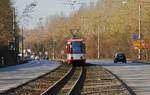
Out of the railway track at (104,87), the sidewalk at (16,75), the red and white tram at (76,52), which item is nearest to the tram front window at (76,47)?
the red and white tram at (76,52)

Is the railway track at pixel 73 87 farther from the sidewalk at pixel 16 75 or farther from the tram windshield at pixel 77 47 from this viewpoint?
the tram windshield at pixel 77 47

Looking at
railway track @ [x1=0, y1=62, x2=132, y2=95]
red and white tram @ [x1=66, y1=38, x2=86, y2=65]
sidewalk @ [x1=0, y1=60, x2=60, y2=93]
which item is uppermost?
red and white tram @ [x1=66, y1=38, x2=86, y2=65]

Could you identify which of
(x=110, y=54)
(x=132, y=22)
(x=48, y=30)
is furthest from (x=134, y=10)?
(x=48, y=30)

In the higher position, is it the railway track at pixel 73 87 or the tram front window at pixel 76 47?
the tram front window at pixel 76 47

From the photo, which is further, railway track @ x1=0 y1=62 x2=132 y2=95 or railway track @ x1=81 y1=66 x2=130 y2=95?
railway track @ x1=0 y1=62 x2=132 y2=95

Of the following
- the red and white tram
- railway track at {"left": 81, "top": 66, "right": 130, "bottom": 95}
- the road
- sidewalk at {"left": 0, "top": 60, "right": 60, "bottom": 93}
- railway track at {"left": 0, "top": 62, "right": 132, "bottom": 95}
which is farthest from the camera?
the red and white tram

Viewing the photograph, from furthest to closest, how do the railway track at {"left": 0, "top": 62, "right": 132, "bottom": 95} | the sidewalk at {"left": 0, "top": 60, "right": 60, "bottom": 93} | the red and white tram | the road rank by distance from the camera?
the red and white tram
the sidewalk at {"left": 0, "top": 60, "right": 60, "bottom": 93}
the road
the railway track at {"left": 0, "top": 62, "right": 132, "bottom": 95}

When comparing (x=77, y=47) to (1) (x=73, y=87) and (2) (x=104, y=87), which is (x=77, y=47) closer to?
(2) (x=104, y=87)

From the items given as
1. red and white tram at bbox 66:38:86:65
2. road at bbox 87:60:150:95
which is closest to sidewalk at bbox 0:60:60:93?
red and white tram at bbox 66:38:86:65

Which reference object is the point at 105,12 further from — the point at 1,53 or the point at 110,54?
the point at 1,53

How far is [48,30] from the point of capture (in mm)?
187000

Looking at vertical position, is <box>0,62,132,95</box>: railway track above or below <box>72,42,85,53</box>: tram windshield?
below

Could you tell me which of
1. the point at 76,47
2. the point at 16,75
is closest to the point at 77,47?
the point at 76,47

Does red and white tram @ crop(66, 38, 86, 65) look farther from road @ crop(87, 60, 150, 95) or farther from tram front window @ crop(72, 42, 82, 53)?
road @ crop(87, 60, 150, 95)
